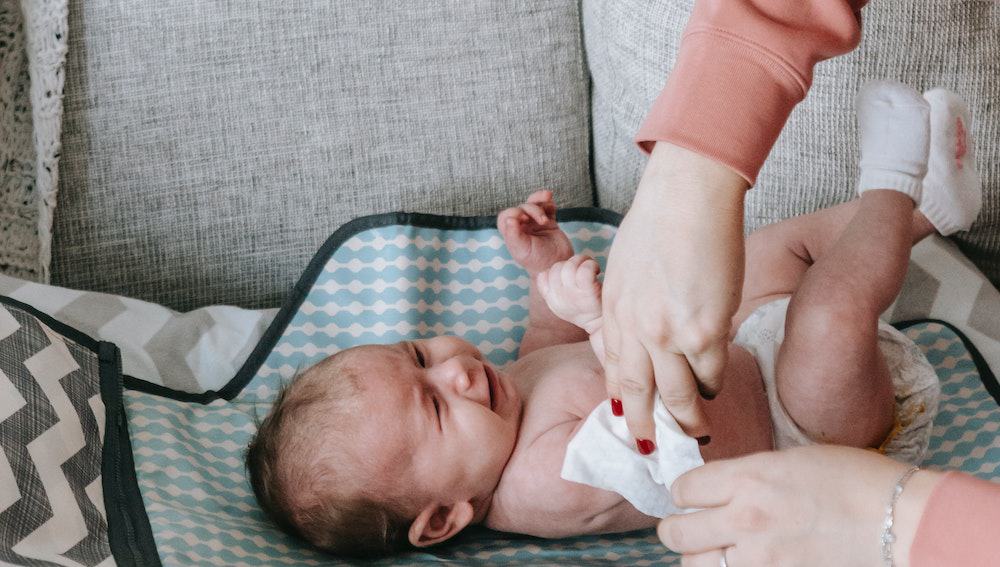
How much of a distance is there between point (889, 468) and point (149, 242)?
1.16 meters

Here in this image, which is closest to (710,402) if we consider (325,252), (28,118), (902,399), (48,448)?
(902,399)

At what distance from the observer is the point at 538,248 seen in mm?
1359

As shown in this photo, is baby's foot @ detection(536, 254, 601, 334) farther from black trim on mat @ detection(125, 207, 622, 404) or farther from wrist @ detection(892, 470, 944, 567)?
wrist @ detection(892, 470, 944, 567)

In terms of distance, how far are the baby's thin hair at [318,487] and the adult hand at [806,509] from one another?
498 mm

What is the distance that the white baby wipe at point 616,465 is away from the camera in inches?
38.9

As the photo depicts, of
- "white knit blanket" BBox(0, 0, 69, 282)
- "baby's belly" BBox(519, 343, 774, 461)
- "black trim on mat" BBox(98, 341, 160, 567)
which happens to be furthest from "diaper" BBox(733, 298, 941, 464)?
"white knit blanket" BBox(0, 0, 69, 282)

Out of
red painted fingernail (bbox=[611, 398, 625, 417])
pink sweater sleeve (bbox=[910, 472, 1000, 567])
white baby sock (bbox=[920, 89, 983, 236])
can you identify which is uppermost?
white baby sock (bbox=[920, 89, 983, 236])

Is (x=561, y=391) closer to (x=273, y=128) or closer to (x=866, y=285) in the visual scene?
(x=866, y=285)

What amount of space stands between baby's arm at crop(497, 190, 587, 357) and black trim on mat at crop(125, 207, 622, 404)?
0.26ft

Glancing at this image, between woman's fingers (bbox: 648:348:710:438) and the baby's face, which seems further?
the baby's face

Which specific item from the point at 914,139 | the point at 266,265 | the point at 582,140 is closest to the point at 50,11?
the point at 266,265

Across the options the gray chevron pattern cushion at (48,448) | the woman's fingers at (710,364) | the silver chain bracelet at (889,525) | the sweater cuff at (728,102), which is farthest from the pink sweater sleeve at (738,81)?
the gray chevron pattern cushion at (48,448)

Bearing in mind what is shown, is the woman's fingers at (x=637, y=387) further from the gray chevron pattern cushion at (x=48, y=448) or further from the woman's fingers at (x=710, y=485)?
the gray chevron pattern cushion at (x=48, y=448)

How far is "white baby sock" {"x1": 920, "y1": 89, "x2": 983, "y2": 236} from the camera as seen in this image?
114cm
